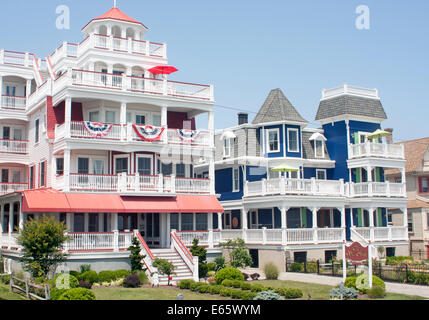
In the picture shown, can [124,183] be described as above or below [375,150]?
below

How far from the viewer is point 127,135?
109ft

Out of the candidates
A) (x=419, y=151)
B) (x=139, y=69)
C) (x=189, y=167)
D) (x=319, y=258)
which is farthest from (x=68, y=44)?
(x=419, y=151)

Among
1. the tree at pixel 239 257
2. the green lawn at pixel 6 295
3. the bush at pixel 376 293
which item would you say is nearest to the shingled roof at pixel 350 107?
the tree at pixel 239 257

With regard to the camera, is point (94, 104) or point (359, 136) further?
point (359, 136)

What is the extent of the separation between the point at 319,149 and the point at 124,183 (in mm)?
18764

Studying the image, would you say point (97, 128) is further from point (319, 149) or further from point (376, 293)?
point (319, 149)

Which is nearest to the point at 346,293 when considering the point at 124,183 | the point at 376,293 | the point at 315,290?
the point at 376,293

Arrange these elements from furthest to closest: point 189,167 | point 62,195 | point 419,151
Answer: point 419,151 → point 189,167 → point 62,195

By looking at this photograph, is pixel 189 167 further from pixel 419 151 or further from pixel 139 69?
pixel 419 151

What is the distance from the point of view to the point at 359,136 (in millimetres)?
43625

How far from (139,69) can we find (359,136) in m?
18.3

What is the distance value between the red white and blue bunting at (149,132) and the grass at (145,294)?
10.5 m

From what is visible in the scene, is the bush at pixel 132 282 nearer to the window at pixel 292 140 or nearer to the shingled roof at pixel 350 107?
the window at pixel 292 140

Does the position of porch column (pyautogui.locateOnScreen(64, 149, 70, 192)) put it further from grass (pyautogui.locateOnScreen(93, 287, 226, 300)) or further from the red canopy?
the red canopy
